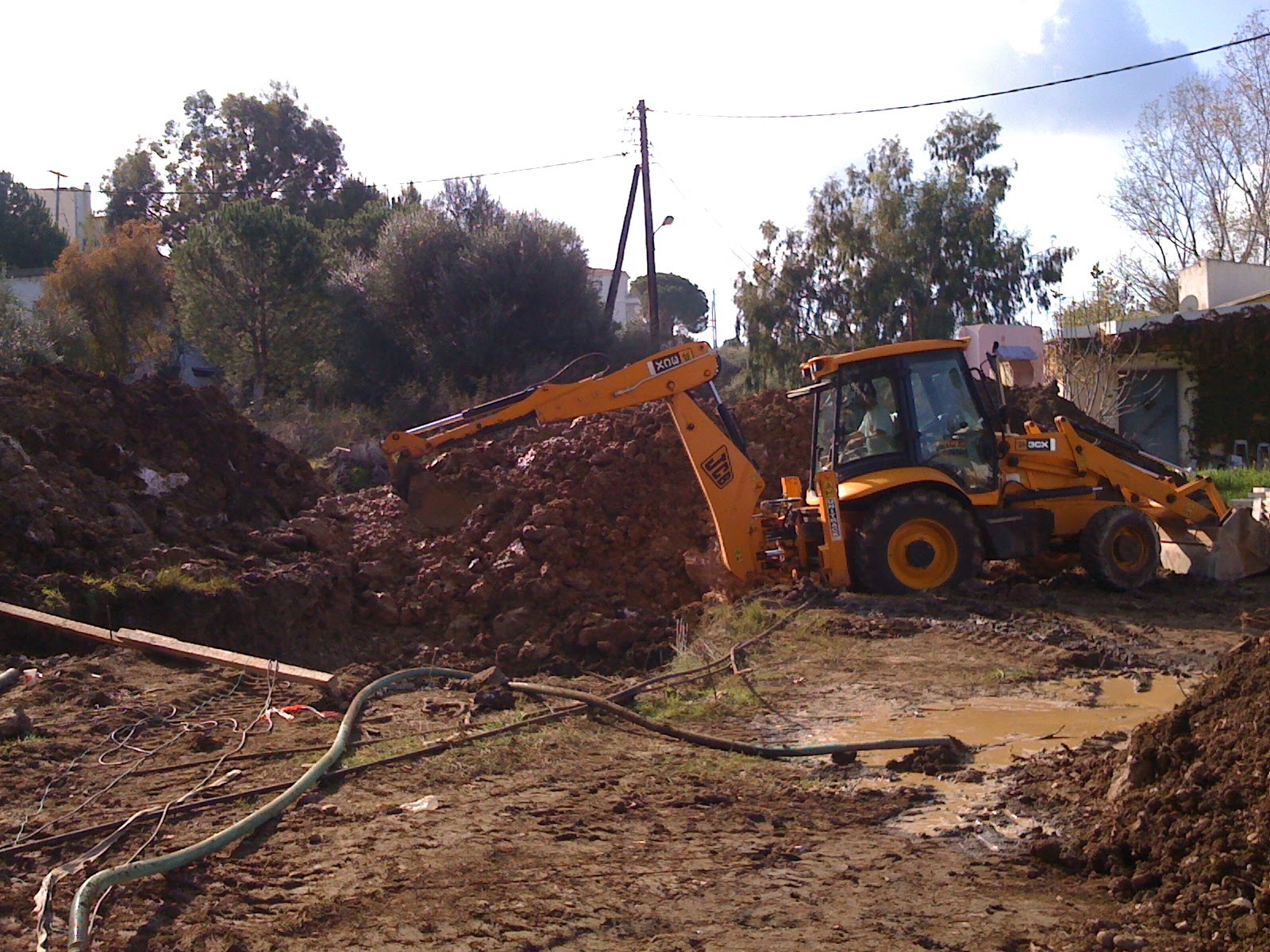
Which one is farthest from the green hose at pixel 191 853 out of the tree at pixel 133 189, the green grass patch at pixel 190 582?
the tree at pixel 133 189

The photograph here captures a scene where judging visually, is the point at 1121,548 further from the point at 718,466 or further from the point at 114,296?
the point at 114,296

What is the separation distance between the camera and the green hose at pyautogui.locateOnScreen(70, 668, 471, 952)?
440 centimetres

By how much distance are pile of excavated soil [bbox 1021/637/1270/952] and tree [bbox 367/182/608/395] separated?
85.0 feet

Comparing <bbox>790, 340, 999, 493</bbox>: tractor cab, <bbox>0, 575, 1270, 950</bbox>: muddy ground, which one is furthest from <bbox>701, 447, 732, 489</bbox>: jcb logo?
<bbox>0, 575, 1270, 950</bbox>: muddy ground

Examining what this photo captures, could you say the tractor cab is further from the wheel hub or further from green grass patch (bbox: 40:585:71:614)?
green grass patch (bbox: 40:585:71:614)

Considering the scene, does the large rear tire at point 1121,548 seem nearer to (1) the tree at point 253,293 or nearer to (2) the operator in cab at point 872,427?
(2) the operator in cab at point 872,427

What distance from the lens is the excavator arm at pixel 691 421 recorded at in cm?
1245

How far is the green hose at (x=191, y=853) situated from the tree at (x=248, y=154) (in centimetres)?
5337

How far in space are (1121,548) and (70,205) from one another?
59106 mm

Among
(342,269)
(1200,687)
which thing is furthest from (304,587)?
(342,269)

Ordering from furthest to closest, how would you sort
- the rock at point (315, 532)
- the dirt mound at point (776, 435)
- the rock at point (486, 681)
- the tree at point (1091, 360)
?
the tree at point (1091, 360) < the dirt mound at point (776, 435) < the rock at point (315, 532) < the rock at point (486, 681)

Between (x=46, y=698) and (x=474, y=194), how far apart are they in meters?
30.8

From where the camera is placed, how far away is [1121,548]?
12.3m

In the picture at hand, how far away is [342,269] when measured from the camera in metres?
34.9
